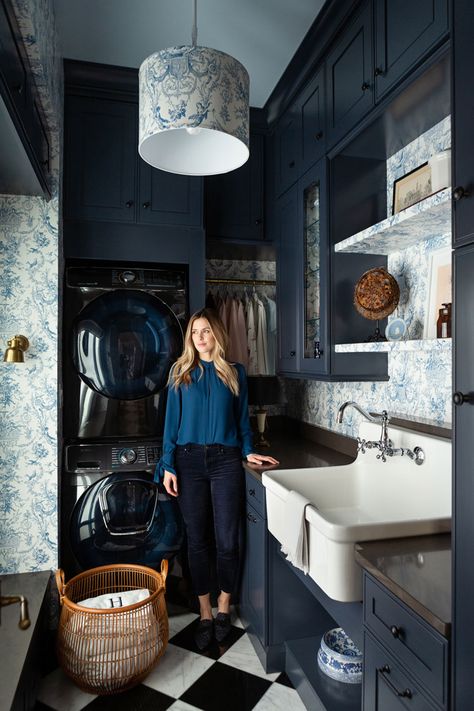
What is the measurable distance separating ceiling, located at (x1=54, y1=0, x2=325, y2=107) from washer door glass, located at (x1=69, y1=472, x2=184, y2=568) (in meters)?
2.13

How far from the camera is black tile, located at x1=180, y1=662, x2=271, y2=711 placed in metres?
1.95

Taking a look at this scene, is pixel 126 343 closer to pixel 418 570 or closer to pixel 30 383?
pixel 30 383

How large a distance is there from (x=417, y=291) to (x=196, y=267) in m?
1.21

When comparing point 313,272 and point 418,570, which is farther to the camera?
point 313,272

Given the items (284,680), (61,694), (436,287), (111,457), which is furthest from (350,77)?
(61,694)

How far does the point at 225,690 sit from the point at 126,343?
64.6 inches

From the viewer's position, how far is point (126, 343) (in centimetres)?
257

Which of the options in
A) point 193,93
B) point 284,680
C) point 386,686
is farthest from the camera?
point 284,680

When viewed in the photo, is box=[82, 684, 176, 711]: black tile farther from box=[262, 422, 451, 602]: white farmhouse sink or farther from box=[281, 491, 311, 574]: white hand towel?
box=[281, 491, 311, 574]: white hand towel

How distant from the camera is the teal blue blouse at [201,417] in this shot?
242cm

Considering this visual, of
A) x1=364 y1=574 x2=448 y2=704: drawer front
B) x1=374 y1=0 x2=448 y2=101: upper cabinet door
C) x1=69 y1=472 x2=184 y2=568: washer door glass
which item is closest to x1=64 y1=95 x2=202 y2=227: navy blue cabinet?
x1=374 y1=0 x2=448 y2=101: upper cabinet door

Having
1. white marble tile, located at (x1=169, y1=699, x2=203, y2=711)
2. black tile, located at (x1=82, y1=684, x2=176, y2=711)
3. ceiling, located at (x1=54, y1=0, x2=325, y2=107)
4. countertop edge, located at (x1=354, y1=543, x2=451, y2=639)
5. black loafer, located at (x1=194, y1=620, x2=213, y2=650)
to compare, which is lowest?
black tile, located at (x1=82, y1=684, x2=176, y2=711)

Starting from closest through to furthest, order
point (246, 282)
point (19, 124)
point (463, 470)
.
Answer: point (463, 470) < point (19, 124) < point (246, 282)

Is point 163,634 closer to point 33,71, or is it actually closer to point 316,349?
point 316,349
